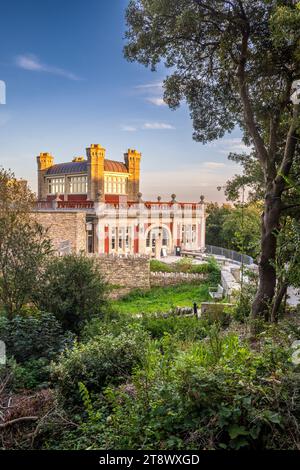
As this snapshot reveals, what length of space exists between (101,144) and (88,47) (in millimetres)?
16912

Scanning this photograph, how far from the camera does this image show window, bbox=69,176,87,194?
27.3m

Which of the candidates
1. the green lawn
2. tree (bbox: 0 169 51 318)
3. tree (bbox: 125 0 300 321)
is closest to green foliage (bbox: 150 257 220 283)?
the green lawn

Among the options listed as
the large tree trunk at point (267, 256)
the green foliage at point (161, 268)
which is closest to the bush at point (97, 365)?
the large tree trunk at point (267, 256)

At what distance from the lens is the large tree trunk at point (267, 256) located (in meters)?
6.61

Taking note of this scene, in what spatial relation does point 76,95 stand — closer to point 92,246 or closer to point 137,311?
point 137,311

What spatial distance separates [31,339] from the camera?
6.68 m

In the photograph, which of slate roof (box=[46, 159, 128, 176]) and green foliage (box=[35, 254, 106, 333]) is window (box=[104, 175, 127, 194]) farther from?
green foliage (box=[35, 254, 106, 333])

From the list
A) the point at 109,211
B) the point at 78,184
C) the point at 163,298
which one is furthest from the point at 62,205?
the point at 163,298

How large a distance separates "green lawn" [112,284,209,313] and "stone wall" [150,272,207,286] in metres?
0.38

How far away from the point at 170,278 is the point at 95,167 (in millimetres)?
10985

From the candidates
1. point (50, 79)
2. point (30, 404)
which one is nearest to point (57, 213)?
point (50, 79)

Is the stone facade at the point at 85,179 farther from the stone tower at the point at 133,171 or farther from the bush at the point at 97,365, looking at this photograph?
the bush at the point at 97,365

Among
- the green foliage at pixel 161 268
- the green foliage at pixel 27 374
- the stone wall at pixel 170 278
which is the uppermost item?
the green foliage at pixel 27 374

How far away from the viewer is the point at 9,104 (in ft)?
29.0
